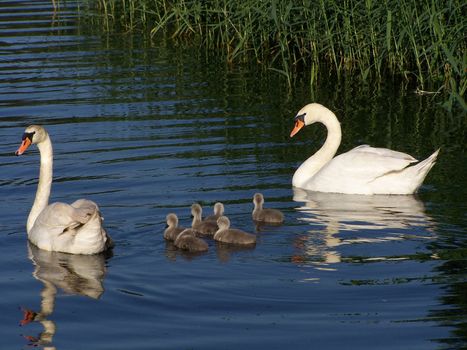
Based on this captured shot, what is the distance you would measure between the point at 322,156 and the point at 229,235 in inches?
133

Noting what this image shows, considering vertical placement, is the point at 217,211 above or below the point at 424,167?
below

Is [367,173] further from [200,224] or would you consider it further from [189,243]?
[189,243]

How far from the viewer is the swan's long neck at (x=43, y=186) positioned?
10.1 meters

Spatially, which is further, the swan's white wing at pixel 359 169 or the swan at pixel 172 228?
the swan's white wing at pixel 359 169

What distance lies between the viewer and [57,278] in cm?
888

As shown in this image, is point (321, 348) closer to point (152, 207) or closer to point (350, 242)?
point (350, 242)

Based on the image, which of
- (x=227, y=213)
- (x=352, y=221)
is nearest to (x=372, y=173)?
(x=352, y=221)

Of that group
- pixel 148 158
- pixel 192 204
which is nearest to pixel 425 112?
pixel 148 158

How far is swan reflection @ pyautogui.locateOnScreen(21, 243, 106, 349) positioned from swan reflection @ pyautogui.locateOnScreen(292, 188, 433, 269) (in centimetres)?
160

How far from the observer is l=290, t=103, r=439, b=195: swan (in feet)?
37.6

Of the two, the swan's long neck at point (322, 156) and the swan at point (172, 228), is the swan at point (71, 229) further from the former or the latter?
the swan's long neck at point (322, 156)

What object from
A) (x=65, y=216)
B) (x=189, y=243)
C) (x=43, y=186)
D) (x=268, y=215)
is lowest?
(x=189, y=243)

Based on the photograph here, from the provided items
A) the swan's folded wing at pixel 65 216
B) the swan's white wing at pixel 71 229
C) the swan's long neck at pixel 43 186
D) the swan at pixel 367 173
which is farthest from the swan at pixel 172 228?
the swan at pixel 367 173

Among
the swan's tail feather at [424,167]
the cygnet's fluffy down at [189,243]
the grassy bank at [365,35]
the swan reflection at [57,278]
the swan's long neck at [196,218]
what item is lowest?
the swan reflection at [57,278]
